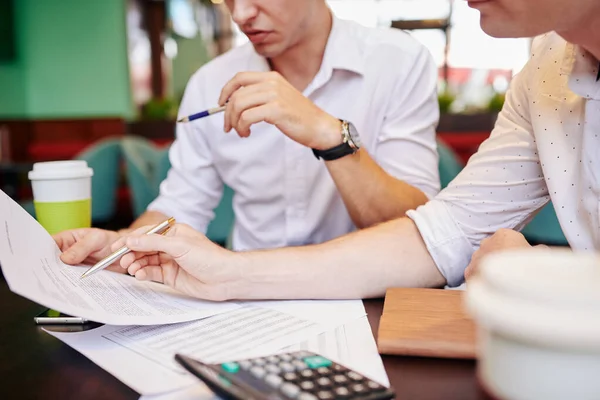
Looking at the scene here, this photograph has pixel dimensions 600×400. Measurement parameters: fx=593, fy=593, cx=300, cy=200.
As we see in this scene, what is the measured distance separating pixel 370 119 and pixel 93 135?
528 centimetres

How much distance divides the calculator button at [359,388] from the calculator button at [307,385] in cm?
3

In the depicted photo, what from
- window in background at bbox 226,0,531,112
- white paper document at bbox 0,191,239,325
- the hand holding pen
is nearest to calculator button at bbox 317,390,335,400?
white paper document at bbox 0,191,239,325

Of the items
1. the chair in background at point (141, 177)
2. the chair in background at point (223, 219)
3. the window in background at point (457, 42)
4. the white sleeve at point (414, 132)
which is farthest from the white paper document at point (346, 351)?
the window in background at point (457, 42)

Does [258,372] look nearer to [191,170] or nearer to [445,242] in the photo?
[445,242]

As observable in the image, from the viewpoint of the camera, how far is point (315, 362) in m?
0.51

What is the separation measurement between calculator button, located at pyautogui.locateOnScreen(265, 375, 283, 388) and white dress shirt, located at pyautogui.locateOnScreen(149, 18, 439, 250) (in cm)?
88

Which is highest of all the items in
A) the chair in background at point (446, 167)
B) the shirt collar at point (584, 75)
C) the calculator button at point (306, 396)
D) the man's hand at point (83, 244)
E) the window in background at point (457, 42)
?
the window in background at point (457, 42)

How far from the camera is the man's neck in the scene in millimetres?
1391

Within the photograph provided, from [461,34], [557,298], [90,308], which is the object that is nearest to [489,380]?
[557,298]

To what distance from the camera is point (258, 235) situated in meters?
1.48

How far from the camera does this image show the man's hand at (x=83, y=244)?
845 millimetres

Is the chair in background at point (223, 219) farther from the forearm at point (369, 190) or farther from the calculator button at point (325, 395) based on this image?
the calculator button at point (325, 395)

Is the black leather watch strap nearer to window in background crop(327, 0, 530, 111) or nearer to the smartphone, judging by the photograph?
the smartphone

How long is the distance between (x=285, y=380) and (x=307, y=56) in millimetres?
1052
